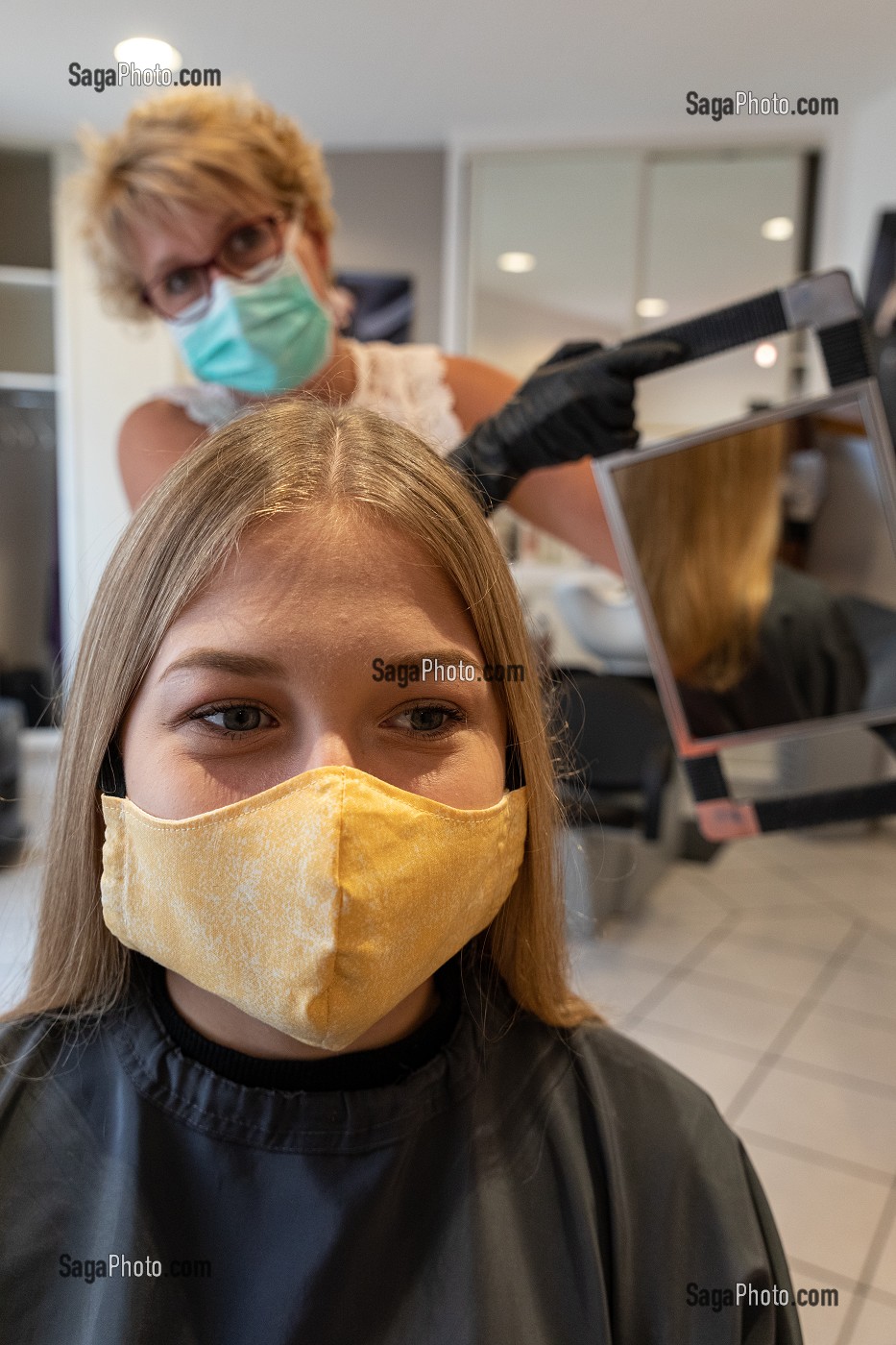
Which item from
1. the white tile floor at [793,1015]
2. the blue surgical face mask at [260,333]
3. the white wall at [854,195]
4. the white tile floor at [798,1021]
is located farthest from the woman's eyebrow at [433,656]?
the white wall at [854,195]

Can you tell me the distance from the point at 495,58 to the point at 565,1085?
243cm

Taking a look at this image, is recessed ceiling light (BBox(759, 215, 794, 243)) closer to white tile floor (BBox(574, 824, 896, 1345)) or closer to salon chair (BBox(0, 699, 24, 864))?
white tile floor (BBox(574, 824, 896, 1345))

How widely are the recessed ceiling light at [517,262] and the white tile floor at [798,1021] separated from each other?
262 cm

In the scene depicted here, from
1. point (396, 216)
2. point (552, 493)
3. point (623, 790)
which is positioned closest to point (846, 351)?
point (552, 493)

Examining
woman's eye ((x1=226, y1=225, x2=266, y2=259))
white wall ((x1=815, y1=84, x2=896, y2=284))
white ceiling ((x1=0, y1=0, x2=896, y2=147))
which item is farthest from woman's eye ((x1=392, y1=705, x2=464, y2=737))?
white wall ((x1=815, y1=84, x2=896, y2=284))

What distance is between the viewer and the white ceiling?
1.58 m

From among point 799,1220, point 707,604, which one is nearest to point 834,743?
point 707,604

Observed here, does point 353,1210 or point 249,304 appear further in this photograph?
point 249,304

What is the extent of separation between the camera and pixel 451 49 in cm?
215

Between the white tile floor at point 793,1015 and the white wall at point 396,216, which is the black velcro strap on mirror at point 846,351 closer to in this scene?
the white tile floor at point 793,1015

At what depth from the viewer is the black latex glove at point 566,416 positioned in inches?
42.3

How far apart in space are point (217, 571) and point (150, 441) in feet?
2.46

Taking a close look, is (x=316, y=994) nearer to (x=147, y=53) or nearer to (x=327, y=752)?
(x=327, y=752)

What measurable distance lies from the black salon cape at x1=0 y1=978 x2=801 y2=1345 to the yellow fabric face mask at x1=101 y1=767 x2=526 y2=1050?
136mm
